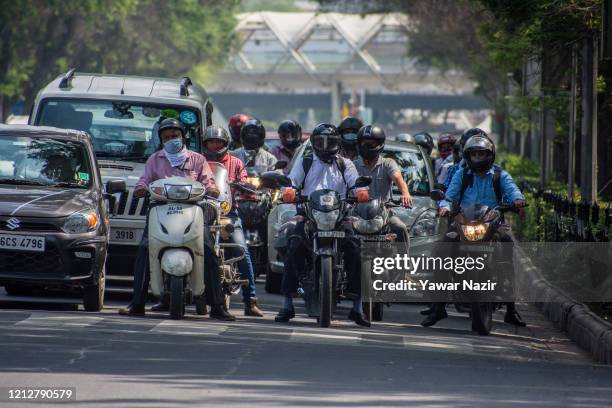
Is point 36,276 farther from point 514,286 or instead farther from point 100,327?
point 514,286

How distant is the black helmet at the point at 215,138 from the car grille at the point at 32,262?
6.56 ft

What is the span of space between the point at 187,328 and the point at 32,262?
192 cm

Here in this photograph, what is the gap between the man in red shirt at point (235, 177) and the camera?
15.5 metres

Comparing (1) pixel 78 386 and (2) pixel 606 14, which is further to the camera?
(2) pixel 606 14

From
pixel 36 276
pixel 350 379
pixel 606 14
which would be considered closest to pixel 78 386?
pixel 350 379

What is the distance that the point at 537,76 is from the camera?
86.5 feet

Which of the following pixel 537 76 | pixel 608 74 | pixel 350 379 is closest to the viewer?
pixel 350 379

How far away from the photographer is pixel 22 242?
14.8m

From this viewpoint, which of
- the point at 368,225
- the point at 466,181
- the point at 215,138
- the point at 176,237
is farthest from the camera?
the point at 215,138

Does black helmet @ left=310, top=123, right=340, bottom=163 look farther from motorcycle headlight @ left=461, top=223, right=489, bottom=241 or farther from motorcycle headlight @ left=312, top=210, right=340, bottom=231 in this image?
motorcycle headlight @ left=461, top=223, right=489, bottom=241

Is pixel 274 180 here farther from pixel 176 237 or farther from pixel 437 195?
pixel 437 195

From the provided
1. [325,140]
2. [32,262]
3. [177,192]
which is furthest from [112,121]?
[177,192]

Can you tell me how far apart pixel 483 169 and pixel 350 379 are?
482 cm

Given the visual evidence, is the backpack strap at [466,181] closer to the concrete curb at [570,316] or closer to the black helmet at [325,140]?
the black helmet at [325,140]
